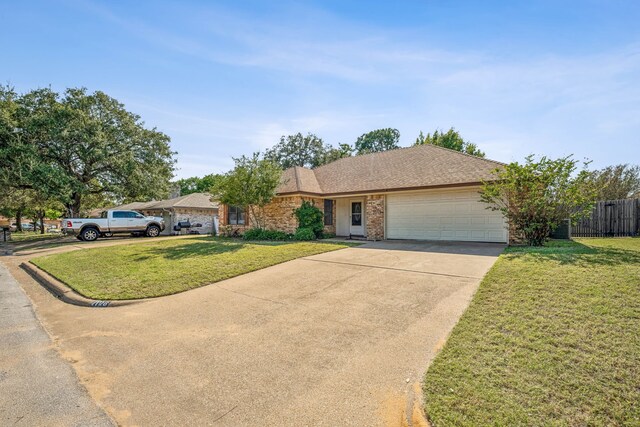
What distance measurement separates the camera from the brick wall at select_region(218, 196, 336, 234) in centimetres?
1541

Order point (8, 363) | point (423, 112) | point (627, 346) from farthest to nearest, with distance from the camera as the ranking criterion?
point (423, 112)
point (8, 363)
point (627, 346)

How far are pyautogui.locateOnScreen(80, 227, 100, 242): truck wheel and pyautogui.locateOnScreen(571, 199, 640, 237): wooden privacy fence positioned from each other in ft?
86.4

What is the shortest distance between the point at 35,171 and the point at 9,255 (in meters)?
6.36

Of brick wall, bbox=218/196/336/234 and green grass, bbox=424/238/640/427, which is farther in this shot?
brick wall, bbox=218/196/336/234

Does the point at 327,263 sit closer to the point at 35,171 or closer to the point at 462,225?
the point at 462,225

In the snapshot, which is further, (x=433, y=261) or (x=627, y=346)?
(x=433, y=261)

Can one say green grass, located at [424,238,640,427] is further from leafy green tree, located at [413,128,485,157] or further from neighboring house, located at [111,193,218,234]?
leafy green tree, located at [413,128,485,157]

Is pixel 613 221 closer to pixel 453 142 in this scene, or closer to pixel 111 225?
pixel 453 142

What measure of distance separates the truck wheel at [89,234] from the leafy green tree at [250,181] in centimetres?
967

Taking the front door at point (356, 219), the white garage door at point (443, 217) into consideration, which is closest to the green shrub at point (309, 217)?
the front door at point (356, 219)

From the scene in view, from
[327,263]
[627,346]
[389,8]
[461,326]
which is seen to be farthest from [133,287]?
[389,8]

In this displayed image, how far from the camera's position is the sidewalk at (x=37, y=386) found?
8.79 feet

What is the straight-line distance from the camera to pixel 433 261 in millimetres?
8375

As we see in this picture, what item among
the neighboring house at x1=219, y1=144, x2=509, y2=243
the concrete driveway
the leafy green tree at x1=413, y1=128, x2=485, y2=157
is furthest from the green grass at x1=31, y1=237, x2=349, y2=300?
the leafy green tree at x1=413, y1=128, x2=485, y2=157
